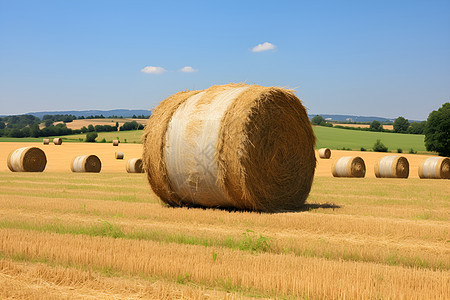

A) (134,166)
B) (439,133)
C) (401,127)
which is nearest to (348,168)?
(134,166)

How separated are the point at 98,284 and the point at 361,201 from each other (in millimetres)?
8832

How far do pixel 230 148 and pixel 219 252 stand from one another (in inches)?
145

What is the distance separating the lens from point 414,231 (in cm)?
779

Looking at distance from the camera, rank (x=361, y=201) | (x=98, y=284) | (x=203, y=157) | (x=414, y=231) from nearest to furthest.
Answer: (x=98, y=284) → (x=414, y=231) → (x=203, y=157) → (x=361, y=201)

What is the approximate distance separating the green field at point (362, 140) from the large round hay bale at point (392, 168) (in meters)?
31.8

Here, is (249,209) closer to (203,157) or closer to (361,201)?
(203,157)

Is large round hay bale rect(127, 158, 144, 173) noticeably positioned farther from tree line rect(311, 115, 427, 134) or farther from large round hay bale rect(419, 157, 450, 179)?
tree line rect(311, 115, 427, 134)

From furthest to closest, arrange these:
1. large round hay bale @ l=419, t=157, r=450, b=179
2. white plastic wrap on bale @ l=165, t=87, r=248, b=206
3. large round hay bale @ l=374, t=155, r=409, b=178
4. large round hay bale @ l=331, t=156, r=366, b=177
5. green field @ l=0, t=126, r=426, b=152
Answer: green field @ l=0, t=126, r=426, b=152 → large round hay bale @ l=419, t=157, r=450, b=179 → large round hay bale @ l=374, t=155, r=409, b=178 → large round hay bale @ l=331, t=156, r=366, b=177 → white plastic wrap on bale @ l=165, t=87, r=248, b=206

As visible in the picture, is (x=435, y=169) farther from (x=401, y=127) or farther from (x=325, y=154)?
(x=401, y=127)

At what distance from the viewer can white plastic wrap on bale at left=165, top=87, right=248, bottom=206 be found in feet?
31.8

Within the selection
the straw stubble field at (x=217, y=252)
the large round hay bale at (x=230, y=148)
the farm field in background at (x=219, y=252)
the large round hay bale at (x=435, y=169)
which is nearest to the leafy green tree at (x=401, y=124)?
the large round hay bale at (x=435, y=169)

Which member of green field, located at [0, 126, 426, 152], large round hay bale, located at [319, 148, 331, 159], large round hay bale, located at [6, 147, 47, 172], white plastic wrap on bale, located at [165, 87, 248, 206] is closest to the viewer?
white plastic wrap on bale, located at [165, 87, 248, 206]

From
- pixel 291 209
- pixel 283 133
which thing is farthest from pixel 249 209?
pixel 283 133

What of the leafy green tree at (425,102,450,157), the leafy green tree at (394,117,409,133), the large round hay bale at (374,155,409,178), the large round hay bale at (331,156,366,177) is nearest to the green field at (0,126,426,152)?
the leafy green tree at (425,102,450,157)
